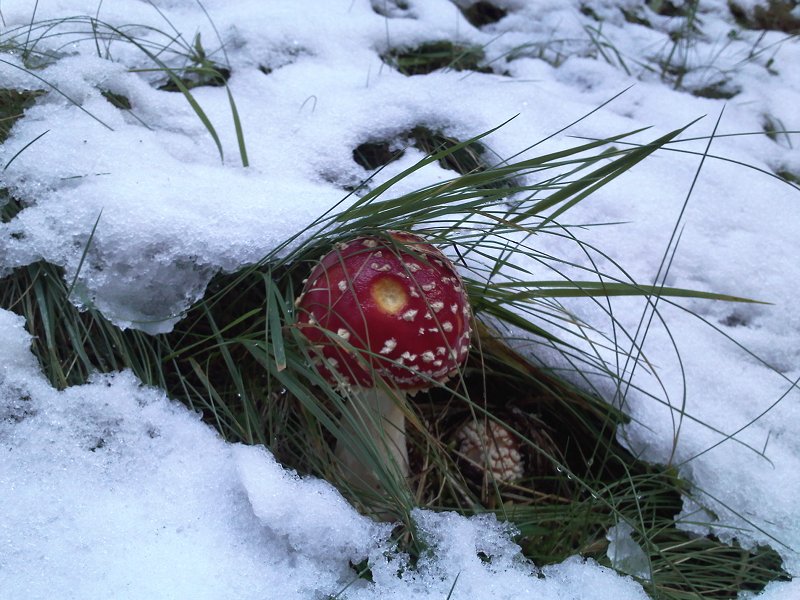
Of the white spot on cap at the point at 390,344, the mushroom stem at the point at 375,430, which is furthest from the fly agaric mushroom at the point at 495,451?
the white spot on cap at the point at 390,344

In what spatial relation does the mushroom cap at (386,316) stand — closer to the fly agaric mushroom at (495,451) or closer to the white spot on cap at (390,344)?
the white spot on cap at (390,344)

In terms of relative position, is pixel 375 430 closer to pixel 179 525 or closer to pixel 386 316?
pixel 386 316

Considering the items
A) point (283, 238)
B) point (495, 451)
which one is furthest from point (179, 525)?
point (495, 451)

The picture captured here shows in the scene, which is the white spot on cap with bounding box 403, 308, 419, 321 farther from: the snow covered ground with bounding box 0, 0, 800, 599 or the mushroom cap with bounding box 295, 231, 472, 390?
the snow covered ground with bounding box 0, 0, 800, 599

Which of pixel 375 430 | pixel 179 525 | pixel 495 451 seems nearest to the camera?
pixel 179 525

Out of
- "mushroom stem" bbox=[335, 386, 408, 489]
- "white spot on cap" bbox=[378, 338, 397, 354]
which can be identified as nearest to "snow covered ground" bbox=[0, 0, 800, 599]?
"mushroom stem" bbox=[335, 386, 408, 489]

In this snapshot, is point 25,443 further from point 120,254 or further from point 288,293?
point 288,293
